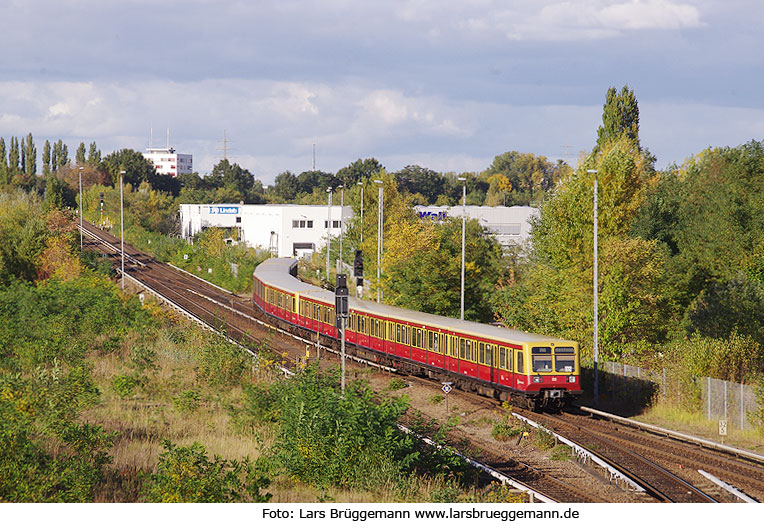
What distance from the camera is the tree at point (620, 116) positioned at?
249 feet

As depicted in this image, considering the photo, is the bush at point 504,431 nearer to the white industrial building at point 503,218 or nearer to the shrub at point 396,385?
the shrub at point 396,385

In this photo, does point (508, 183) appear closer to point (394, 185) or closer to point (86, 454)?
point (394, 185)

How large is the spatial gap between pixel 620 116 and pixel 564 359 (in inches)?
2209

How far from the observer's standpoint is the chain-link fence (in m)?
25.3

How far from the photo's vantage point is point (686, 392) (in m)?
28.0

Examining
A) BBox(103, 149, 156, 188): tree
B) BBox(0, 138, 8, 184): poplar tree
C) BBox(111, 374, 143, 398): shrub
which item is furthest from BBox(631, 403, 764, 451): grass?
BBox(103, 149, 156, 188): tree

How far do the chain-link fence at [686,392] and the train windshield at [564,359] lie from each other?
4.60 m

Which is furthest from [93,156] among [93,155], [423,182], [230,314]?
[230,314]

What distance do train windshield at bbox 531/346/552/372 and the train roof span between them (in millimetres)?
376

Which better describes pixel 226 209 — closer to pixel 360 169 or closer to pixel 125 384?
pixel 360 169

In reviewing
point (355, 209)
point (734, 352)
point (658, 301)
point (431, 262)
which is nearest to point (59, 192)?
point (355, 209)

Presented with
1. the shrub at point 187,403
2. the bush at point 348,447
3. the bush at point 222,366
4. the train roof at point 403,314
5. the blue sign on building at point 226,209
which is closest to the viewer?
the bush at point 348,447

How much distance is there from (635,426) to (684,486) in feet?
25.8

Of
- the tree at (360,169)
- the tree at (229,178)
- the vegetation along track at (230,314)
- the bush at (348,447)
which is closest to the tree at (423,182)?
the tree at (360,169)
